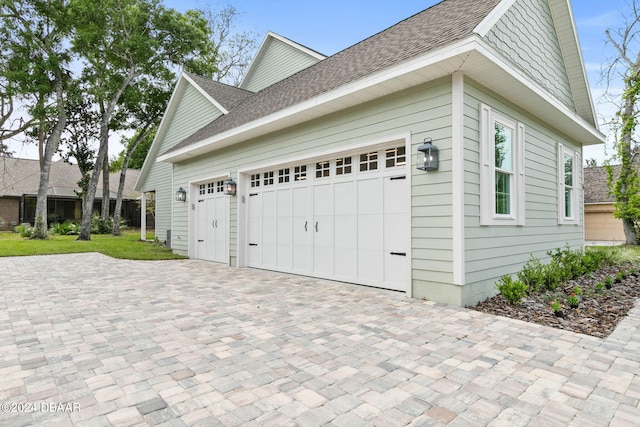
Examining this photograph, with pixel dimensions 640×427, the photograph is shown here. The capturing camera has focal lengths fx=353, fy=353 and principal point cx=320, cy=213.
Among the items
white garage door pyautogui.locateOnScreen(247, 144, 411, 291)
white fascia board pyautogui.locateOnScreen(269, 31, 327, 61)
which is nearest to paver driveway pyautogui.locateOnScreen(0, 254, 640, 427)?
white garage door pyautogui.locateOnScreen(247, 144, 411, 291)

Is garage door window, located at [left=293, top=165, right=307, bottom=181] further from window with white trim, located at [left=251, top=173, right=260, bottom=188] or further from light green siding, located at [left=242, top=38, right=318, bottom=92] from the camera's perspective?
light green siding, located at [left=242, top=38, right=318, bottom=92]

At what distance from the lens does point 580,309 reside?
425cm

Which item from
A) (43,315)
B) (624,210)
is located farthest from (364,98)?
(624,210)

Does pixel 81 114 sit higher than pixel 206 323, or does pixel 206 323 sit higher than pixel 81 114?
pixel 81 114

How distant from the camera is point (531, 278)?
5.05 metres

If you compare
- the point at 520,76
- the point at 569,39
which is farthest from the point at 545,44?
the point at 520,76

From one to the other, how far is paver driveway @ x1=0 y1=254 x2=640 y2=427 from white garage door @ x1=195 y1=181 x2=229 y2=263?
4025mm

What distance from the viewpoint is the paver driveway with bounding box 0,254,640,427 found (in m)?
2.02

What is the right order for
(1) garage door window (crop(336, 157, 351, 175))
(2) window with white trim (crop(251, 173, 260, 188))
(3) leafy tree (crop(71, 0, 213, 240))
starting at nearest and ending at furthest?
(1) garage door window (crop(336, 157, 351, 175))
(2) window with white trim (crop(251, 173, 260, 188))
(3) leafy tree (crop(71, 0, 213, 240))

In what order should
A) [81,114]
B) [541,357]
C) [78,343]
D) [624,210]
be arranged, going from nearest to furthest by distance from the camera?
[541,357], [78,343], [624,210], [81,114]

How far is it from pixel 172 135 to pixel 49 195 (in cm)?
1512

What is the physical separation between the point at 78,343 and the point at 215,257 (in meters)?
5.93

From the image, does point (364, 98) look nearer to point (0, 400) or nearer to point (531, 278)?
point (531, 278)

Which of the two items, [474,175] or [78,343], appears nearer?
[78,343]
